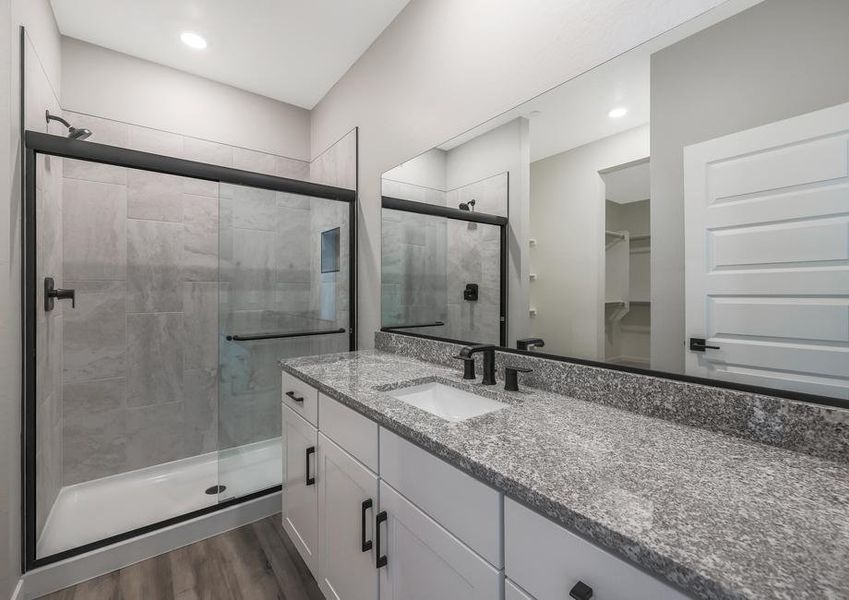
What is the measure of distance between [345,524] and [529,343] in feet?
2.80

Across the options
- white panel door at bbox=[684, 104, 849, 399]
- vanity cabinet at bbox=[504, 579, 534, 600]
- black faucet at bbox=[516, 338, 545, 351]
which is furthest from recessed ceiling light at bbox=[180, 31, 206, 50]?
vanity cabinet at bbox=[504, 579, 534, 600]

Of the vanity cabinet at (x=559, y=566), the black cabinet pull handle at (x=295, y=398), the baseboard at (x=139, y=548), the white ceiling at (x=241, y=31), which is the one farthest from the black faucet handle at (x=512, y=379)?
the white ceiling at (x=241, y=31)

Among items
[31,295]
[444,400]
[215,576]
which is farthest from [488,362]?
[31,295]

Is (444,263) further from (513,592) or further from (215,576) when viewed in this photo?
(215,576)

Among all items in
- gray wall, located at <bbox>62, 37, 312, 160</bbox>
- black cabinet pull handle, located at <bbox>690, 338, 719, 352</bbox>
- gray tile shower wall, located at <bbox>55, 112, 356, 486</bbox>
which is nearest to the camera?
black cabinet pull handle, located at <bbox>690, 338, 719, 352</bbox>

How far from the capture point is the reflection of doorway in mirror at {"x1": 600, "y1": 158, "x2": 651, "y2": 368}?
1042 mm

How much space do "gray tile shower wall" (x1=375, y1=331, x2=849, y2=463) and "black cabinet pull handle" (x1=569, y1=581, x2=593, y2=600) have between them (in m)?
0.56

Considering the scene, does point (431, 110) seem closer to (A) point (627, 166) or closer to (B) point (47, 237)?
(A) point (627, 166)

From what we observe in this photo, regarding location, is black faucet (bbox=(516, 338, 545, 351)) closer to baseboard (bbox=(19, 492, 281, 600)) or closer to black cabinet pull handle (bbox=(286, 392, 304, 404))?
black cabinet pull handle (bbox=(286, 392, 304, 404))

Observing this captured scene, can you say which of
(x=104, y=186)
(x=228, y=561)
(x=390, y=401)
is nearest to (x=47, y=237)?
(x=104, y=186)

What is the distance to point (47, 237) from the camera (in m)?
1.78

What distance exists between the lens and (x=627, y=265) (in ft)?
3.54

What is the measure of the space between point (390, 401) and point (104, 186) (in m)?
2.30

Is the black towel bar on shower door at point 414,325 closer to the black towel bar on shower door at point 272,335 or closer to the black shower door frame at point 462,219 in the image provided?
the black shower door frame at point 462,219
